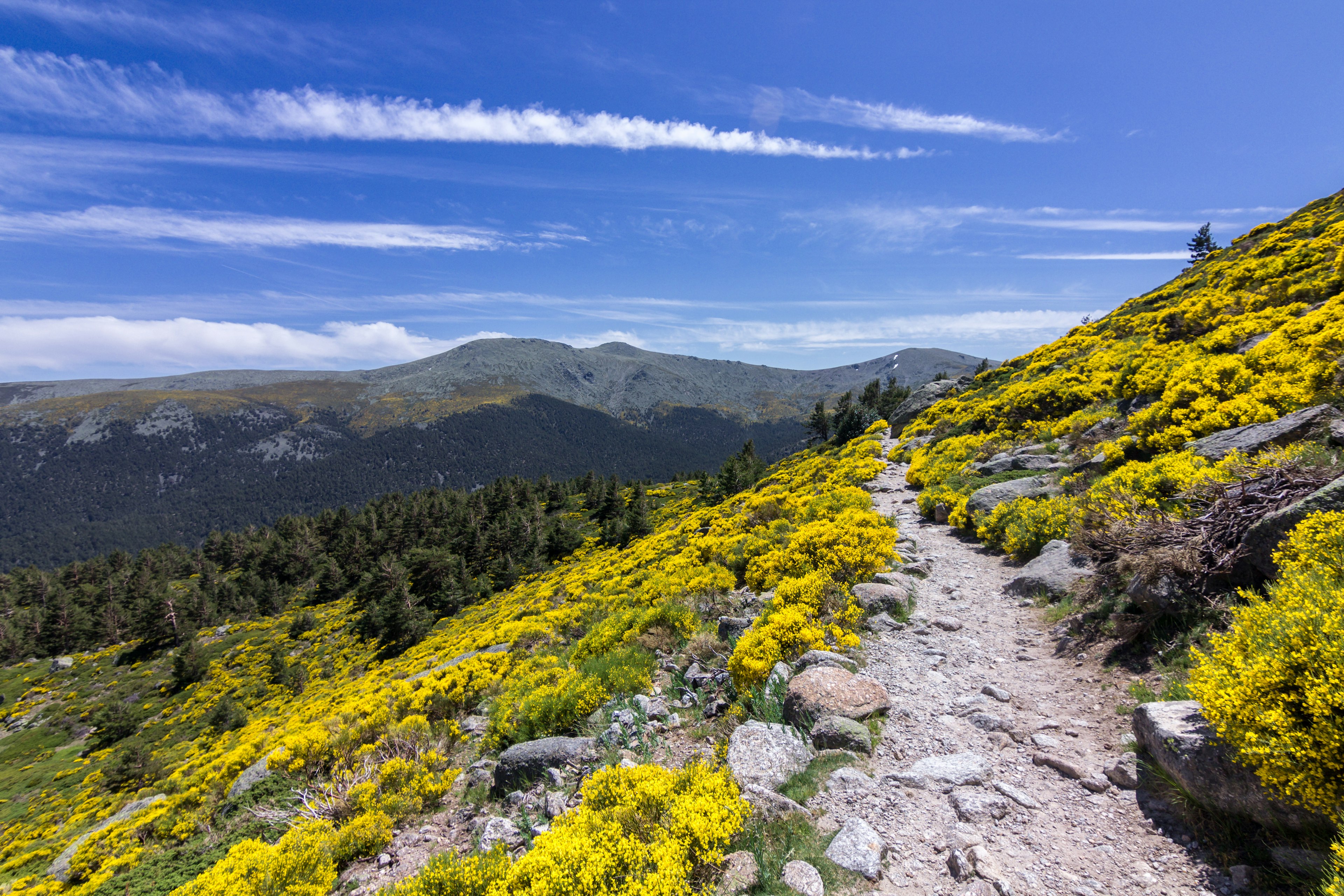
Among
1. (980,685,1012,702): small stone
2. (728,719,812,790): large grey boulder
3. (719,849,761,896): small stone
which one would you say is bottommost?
(719,849,761,896): small stone

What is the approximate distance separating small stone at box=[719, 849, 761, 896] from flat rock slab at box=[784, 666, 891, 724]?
74.3 inches

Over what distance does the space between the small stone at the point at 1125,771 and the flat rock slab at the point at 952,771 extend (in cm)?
94

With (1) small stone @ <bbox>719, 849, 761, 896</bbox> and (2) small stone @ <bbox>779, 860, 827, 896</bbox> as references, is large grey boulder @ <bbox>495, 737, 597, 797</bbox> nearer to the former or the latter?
(1) small stone @ <bbox>719, 849, 761, 896</bbox>

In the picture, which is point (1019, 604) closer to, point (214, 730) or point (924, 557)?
point (924, 557)

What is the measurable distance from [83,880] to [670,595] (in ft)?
65.5

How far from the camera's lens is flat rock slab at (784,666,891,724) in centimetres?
582

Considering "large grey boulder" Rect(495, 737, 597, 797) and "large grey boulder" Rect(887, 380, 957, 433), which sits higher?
"large grey boulder" Rect(887, 380, 957, 433)

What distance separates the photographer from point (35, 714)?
5109 centimetres

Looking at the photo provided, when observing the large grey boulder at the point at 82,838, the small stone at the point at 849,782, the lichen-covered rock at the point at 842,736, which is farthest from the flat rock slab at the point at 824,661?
the large grey boulder at the point at 82,838

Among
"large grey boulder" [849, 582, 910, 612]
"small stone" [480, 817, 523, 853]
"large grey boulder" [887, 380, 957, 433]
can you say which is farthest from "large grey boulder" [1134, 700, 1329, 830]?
"large grey boulder" [887, 380, 957, 433]

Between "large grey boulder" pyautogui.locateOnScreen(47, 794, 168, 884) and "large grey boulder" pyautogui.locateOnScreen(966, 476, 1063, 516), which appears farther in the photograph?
"large grey boulder" pyautogui.locateOnScreen(47, 794, 168, 884)

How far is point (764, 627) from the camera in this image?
7781 mm

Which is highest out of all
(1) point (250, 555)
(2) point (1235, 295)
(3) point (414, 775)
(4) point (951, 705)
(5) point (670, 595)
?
(2) point (1235, 295)

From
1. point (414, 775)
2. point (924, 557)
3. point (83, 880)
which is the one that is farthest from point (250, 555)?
point (924, 557)
